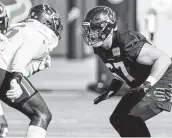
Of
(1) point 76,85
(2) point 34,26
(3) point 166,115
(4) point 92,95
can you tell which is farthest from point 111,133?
(1) point 76,85

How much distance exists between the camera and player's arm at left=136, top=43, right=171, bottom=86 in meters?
6.29

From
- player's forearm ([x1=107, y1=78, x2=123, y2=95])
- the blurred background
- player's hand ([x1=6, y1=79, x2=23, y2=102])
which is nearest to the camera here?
player's hand ([x1=6, y1=79, x2=23, y2=102])

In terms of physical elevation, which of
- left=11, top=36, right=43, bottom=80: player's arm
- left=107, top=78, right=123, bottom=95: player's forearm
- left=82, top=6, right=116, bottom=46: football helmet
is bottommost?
left=107, top=78, right=123, bottom=95: player's forearm

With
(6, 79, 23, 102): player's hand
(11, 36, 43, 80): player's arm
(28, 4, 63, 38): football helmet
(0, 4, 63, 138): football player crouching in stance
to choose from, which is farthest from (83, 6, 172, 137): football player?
(6, 79, 23, 102): player's hand

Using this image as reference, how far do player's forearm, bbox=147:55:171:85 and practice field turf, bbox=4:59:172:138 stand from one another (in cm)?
304

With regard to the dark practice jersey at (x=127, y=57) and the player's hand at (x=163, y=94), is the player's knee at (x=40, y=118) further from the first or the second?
the player's hand at (x=163, y=94)

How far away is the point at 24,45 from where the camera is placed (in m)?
6.41

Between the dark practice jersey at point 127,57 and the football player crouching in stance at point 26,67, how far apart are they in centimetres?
60

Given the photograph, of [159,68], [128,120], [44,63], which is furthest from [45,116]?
[159,68]

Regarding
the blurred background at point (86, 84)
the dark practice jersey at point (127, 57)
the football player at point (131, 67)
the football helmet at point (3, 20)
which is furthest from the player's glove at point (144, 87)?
the blurred background at point (86, 84)

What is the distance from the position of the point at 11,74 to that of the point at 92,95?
816 centimetres

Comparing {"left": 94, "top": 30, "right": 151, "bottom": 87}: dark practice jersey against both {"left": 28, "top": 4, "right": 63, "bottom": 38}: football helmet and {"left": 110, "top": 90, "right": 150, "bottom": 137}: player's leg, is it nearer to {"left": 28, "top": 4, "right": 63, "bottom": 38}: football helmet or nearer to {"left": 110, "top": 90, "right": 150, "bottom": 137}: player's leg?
{"left": 110, "top": 90, "right": 150, "bottom": 137}: player's leg

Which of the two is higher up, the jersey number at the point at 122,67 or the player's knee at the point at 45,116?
the jersey number at the point at 122,67

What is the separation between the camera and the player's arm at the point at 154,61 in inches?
248
